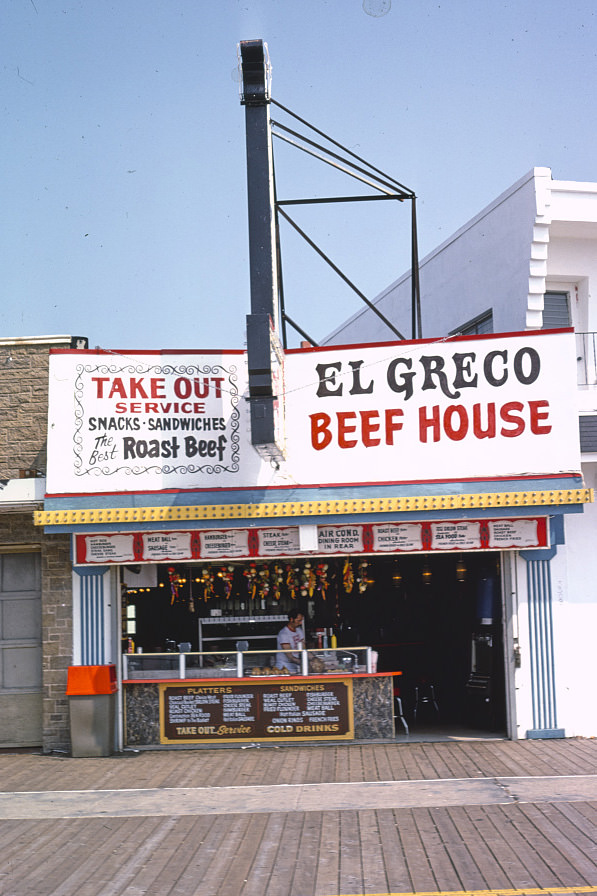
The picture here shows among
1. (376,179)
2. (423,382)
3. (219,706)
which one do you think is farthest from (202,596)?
(376,179)

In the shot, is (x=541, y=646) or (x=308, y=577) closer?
(x=541, y=646)

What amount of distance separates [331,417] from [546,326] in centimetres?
481

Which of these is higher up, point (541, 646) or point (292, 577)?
point (292, 577)

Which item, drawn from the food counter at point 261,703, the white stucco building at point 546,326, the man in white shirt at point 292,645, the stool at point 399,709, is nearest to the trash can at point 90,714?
the food counter at point 261,703

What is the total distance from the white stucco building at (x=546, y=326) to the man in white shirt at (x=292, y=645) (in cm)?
289

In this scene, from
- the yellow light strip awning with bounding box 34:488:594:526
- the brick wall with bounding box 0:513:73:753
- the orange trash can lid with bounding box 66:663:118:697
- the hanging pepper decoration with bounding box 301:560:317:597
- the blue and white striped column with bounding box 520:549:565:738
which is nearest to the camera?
the yellow light strip awning with bounding box 34:488:594:526

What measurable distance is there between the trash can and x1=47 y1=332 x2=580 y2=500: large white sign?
2572mm

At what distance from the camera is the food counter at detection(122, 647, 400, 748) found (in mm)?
13312

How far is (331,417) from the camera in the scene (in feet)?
42.8

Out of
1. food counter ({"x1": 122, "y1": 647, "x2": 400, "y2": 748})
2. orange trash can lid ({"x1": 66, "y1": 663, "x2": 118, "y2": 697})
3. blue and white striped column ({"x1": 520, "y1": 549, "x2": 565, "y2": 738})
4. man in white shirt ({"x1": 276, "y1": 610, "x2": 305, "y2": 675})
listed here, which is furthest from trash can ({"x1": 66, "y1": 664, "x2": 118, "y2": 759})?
blue and white striped column ({"x1": 520, "y1": 549, "x2": 565, "y2": 738})

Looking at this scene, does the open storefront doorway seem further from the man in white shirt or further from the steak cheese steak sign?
the steak cheese steak sign

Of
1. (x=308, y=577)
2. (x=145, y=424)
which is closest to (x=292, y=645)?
(x=308, y=577)

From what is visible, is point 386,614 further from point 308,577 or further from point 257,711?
point 257,711

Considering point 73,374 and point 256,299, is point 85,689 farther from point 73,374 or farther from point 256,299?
point 256,299
